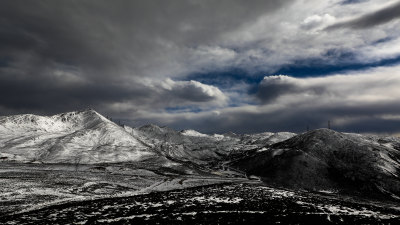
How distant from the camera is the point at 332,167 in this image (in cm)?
9806

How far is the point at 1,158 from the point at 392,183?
167 meters

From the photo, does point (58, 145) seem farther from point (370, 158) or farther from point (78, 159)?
point (370, 158)

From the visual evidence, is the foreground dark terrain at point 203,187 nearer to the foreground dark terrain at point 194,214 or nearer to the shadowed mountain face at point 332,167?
the foreground dark terrain at point 194,214

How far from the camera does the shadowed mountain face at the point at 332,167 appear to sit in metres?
78.7

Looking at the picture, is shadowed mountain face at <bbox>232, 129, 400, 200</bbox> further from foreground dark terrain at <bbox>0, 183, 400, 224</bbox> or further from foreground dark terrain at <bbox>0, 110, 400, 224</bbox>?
foreground dark terrain at <bbox>0, 183, 400, 224</bbox>

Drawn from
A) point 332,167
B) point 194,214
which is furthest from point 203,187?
point 332,167

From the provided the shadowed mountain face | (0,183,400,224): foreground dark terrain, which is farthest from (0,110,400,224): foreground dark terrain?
the shadowed mountain face

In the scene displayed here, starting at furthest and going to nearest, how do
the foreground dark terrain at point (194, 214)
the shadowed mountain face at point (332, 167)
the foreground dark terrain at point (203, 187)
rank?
the shadowed mountain face at point (332, 167), the foreground dark terrain at point (203, 187), the foreground dark terrain at point (194, 214)

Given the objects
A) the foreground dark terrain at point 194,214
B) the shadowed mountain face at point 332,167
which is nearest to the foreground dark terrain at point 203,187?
the foreground dark terrain at point 194,214

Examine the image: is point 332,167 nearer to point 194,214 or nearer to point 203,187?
point 203,187

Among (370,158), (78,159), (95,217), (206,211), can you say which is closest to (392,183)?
(370,158)

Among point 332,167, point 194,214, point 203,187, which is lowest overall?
point 203,187

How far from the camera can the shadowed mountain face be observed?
78744 millimetres

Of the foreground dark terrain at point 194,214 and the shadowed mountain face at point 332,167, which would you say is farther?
the shadowed mountain face at point 332,167
